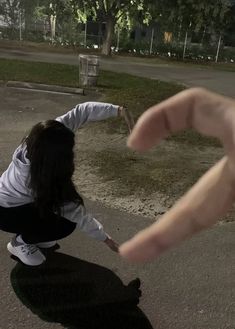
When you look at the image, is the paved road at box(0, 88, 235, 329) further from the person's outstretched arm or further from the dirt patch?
the person's outstretched arm

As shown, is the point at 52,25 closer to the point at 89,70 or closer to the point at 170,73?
the point at 170,73

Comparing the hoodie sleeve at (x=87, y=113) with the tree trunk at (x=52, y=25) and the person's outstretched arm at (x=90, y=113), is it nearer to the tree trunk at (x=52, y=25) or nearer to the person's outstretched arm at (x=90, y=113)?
the person's outstretched arm at (x=90, y=113)

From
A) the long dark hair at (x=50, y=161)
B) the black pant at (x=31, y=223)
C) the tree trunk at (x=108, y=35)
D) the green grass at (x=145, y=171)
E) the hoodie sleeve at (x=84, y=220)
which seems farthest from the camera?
the tree trunk at (x=108, y=35)

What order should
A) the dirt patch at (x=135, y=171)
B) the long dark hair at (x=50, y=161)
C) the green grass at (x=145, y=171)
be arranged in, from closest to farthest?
the long dark hair at (x=50, y=161)
the dirt patch at (x=135, y=171)
the green grass at (x=145, y=171)

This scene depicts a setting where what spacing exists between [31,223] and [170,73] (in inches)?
563

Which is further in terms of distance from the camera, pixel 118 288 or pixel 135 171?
pixel 135 171

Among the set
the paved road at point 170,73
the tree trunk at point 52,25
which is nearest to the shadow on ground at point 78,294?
the paved road at point 170,73

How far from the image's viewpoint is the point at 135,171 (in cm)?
559

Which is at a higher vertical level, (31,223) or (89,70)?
(31,223)

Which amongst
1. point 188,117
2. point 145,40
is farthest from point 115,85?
point 145,40

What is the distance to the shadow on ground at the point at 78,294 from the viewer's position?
295 cm

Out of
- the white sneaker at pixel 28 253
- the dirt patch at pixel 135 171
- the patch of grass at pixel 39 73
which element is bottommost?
the patch of grass at pixel 39 73

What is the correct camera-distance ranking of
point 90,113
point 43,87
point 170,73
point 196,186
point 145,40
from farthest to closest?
point 145,40 → point 170,73 → point 43,87 → point 90,113 → point 196,186

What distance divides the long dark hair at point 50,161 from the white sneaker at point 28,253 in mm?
452
